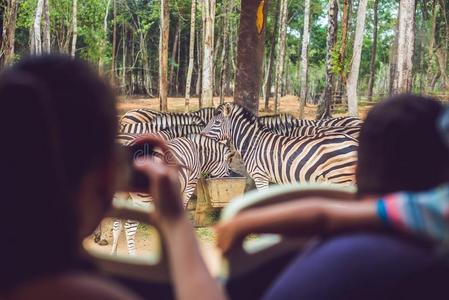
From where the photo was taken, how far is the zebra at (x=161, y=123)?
10344mm

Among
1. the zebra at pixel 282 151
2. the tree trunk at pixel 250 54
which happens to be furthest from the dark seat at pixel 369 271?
the tree trunk at pixel 250 54

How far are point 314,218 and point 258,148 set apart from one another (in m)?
8.27

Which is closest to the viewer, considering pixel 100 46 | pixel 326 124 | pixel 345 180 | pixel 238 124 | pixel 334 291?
pixel 334 291

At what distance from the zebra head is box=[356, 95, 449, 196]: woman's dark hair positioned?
8485 mm

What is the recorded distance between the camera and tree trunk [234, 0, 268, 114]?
39.2ft

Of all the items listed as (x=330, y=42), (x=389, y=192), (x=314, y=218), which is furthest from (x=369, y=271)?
(x=330, y=42)

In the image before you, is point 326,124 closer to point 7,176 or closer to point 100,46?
point 7,176

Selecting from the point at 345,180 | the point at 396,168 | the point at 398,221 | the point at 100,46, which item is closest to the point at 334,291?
the point at 398,221

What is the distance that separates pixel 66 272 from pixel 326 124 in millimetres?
10566

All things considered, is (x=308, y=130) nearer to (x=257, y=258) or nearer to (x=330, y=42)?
(x=330, y=42)

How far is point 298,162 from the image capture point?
348 inches

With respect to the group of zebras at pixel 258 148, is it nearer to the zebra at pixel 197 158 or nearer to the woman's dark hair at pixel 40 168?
the zebra at pixel 197 158

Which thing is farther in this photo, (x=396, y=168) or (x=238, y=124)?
(x=238, y=124)

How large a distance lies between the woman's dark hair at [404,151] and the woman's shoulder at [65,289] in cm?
69
